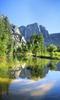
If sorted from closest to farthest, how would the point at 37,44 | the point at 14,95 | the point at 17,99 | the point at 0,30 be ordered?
the point at 17,99
the point at 14,95
the point at 0,30
the point at 37,44

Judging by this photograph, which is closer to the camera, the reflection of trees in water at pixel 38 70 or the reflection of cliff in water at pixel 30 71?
the reflection of cliff in water at pixel 30 71

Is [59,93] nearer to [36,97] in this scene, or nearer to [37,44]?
[36,97]

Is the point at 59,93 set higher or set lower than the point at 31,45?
lower

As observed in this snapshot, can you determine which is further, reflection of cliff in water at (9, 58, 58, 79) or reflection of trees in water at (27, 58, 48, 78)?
reflection of trees in water at (27, 58, 48, 78)

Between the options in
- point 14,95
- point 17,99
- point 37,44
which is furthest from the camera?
point 37,44

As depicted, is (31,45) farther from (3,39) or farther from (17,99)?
(17,99)

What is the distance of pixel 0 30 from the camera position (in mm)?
68938

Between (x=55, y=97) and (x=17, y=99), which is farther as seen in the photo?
(x=55, y=97)

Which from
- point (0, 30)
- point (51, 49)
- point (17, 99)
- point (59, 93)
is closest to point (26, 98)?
point (17, 99)

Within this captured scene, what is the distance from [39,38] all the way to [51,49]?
51.7 feet

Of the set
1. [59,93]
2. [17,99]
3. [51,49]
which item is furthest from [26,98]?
[51,49]

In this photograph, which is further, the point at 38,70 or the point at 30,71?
the point at 38,70

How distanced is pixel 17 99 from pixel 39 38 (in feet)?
395

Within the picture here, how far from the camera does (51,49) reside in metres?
123
